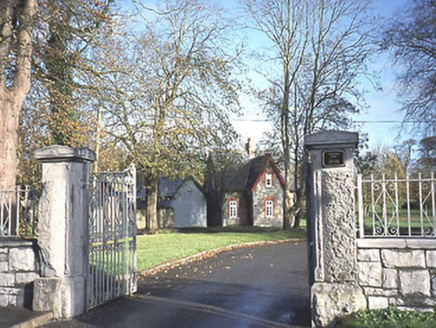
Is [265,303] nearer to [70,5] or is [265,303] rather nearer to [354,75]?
[70,5]

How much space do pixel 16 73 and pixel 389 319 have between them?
33.0 ft

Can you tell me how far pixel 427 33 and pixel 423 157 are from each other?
684cm

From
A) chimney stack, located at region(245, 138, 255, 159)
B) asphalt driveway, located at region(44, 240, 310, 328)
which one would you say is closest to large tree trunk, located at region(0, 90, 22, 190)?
asphalt driveway, located at region(44, 240, 310, 328)

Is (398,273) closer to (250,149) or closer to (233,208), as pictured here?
(233,208)

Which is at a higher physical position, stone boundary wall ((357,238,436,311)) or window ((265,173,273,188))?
window ((265,173,273,188))

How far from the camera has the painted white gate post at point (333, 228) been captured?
6.64 metres

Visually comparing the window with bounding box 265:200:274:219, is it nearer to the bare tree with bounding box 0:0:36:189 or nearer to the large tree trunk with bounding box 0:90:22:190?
the bare tree with bounding box 0:0:36:189

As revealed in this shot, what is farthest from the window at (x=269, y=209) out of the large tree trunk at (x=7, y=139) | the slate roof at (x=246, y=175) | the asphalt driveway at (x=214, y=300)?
the large tree trunk at (x=7, y=139)

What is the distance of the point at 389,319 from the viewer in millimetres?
6180

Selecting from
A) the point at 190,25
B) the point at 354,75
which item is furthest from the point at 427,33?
the point at 190,25

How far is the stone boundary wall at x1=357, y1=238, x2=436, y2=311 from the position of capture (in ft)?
21.4

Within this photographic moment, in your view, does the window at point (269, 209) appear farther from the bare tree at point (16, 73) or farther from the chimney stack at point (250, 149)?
the bare tree at point (16, 73)

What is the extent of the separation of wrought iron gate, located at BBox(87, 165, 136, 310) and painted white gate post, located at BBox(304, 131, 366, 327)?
3824mm

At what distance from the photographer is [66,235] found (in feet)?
25.3
